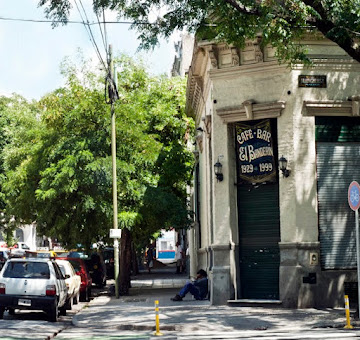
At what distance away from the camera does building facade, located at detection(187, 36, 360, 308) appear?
2000cm

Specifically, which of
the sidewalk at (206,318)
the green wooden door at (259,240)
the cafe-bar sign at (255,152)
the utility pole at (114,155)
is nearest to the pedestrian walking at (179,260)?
the utility pole at (114,155)

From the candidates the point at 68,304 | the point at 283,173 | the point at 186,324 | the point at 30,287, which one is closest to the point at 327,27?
the point at 283,173

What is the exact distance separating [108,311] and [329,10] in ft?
35.0

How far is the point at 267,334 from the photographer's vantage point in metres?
14.5

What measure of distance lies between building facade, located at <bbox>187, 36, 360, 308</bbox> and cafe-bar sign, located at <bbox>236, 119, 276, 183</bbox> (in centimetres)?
3

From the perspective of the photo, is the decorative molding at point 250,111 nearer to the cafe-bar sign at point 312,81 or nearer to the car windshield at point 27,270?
the cafe-bar sign at point 312,81

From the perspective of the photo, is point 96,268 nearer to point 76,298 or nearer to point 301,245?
point 76,298

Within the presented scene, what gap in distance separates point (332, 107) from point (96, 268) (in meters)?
18.5

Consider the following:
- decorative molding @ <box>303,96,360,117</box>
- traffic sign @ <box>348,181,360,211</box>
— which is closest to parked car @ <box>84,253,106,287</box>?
decorative molding @ <box>303,96,360,117</box>

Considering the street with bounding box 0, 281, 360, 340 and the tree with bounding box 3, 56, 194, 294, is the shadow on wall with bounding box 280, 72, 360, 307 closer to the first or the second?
the street with bounding box 0, 281, 360, 340

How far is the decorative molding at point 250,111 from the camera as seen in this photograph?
20.4 m

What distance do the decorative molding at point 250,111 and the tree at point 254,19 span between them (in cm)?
313

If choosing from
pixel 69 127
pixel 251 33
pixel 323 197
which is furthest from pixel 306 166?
pixel 69 127

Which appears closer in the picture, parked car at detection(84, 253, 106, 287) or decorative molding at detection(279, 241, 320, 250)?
decorative molding at detection(279, 241, 320, 250)
